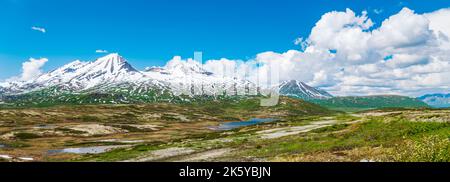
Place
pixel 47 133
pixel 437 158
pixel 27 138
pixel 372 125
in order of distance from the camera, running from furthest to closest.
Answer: pixel 47 133 → pixel 27 138 → pixel 372 125 → pixel 437 158
